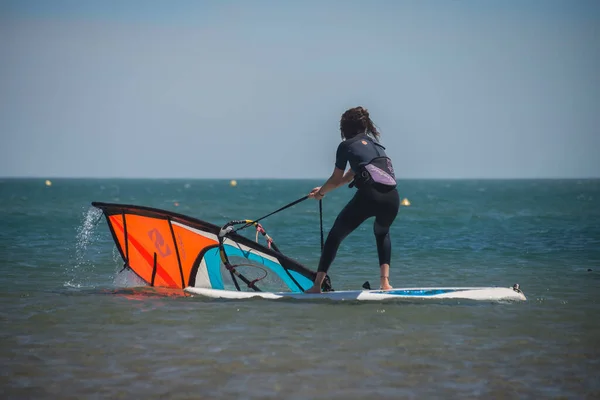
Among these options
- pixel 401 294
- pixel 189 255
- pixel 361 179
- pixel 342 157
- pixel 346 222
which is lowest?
pixel 401 294

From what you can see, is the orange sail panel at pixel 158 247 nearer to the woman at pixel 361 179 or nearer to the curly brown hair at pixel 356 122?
the woman at pixel 361 179

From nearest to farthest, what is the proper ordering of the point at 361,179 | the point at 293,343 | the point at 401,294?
the point at 293,343
the point at 361,179
the point at 401,294

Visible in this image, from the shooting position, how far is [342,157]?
9031mm

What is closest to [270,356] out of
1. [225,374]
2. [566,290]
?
[225,374]

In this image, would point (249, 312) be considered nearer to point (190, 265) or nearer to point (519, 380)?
point (190, 265)

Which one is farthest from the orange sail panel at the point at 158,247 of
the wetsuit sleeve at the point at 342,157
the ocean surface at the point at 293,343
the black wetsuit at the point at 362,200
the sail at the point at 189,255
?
the wetsuit sleeve at the point at 342,157

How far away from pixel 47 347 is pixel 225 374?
1.88 m

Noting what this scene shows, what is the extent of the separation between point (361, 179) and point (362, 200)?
23 cm

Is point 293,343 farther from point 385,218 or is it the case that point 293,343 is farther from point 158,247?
point 158,247

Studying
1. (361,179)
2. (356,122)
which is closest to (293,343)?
(361,179)

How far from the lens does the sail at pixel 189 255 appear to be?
34.4 ft

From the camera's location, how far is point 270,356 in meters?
7.10

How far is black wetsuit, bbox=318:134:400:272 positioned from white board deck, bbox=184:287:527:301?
685 mm

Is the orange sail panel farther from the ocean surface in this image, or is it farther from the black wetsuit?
the black wetsuit
